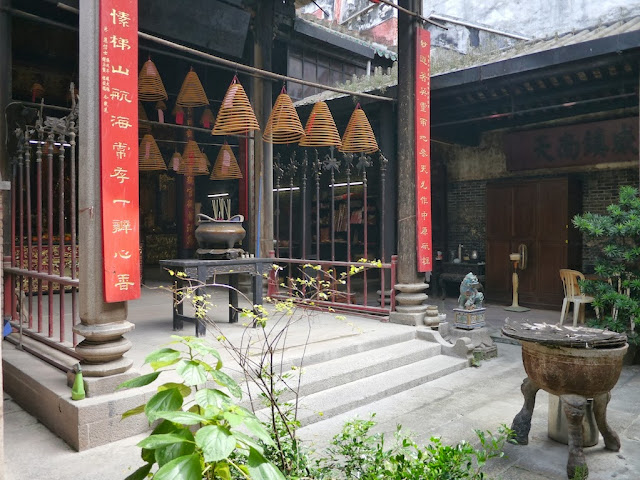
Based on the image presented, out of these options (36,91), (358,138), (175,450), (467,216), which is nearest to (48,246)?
(175,450)

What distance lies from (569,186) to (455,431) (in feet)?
21.8

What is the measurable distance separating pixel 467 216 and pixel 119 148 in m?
8.46

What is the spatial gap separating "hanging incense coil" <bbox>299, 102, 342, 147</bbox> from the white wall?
11.1 meters

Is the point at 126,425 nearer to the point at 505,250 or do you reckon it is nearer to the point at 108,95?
the point at 108,95

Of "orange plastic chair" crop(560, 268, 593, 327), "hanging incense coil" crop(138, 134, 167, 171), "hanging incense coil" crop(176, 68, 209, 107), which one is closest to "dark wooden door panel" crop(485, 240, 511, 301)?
"orange plastic chair" crop(560, 268, 593, 327)

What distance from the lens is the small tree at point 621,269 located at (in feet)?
18.1

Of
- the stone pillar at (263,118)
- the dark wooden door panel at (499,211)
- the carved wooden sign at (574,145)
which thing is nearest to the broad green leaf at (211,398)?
the stone pillar at (263,118)

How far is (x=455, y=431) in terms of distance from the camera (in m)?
→ 3.70

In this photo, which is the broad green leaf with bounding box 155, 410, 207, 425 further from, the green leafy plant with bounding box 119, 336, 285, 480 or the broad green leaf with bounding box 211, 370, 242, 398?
the broad green leaf with bounding box 211, 370, 242, 398

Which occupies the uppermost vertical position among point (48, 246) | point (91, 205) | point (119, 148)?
point (119, 148)

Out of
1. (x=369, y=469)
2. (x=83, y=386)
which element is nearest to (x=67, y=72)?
(x=83, y=386)

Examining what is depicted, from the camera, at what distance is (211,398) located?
1488 mm

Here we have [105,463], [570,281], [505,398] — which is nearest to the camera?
[105,463]

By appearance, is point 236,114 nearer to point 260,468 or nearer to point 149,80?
point 149,80
